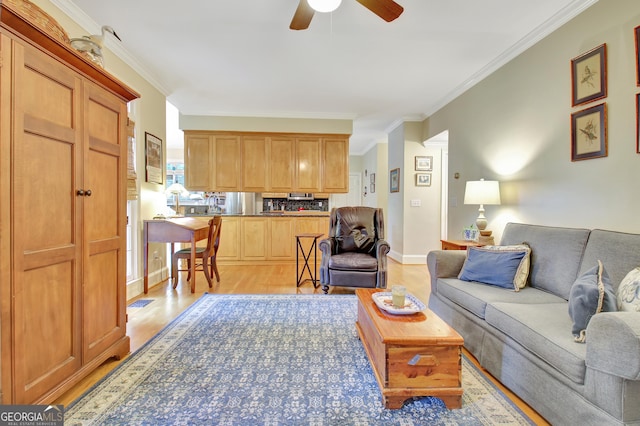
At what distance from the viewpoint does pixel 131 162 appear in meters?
3.36

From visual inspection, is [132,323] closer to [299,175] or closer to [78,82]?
[78,82]

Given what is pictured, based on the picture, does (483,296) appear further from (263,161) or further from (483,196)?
(263,161)

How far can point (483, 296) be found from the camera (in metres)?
2.01

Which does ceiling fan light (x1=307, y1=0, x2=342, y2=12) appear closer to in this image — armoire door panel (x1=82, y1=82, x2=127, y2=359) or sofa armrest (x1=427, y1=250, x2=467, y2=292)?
armoire door panel (x1=82, y1=82, x2=127, y2=359)

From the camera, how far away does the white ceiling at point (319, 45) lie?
2.44 metres

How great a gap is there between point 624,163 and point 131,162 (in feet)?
14.6

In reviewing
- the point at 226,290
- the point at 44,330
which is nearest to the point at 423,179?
the point at 226,290

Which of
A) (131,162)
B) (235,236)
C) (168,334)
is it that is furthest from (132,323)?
(235,236)

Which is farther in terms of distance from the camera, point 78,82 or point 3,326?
point 78,82

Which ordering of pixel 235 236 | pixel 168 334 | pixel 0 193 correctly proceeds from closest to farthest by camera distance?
pixel 0 193 → pixel 168 334 → pixel 235 236

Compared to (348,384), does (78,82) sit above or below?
above

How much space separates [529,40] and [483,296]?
2.48m

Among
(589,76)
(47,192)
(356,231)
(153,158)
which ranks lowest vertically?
(356,231)

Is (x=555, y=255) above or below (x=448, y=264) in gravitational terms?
above
